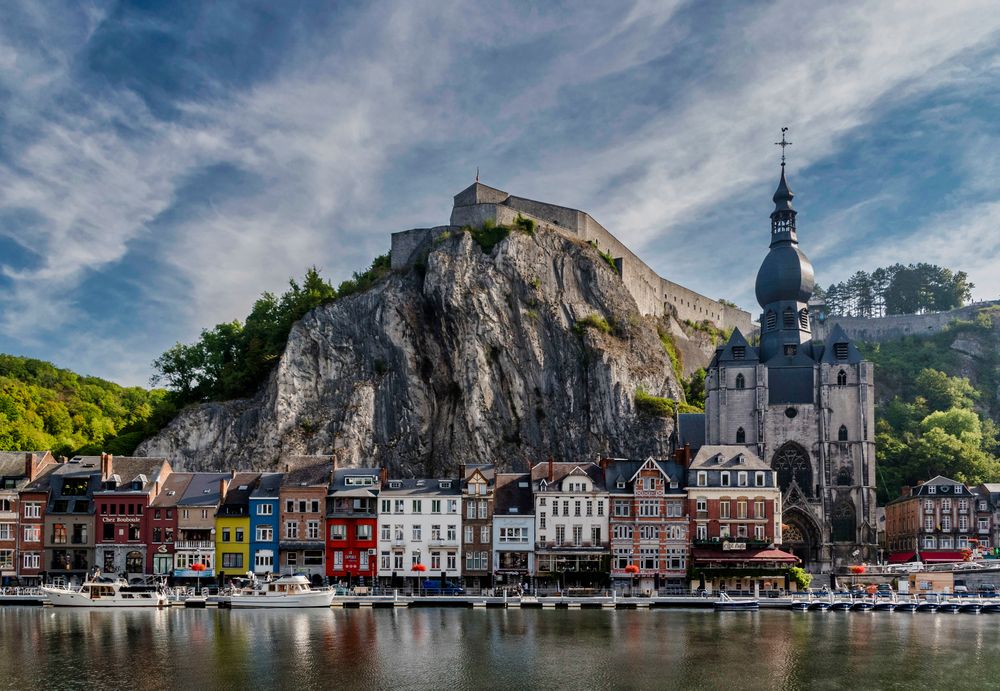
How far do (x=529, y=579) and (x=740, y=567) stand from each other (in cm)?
1449

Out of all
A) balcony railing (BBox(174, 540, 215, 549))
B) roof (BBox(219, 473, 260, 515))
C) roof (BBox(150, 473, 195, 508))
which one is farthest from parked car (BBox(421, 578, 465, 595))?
roof (BBox(150, 473, 195, 508))

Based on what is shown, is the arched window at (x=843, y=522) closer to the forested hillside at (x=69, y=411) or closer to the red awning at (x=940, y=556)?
the red awning at (x=940, y=556)

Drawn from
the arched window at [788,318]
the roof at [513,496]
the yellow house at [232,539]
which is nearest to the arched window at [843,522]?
the arched window at [788,318]

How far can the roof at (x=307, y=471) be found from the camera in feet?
255

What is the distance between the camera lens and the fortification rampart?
15325 centimetres

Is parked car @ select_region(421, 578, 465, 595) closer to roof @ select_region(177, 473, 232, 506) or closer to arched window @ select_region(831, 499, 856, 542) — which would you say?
roof @ select_region(177, 473, 232, 506)

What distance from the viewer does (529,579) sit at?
2963 inches

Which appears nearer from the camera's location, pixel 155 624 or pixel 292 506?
pixel 155 624

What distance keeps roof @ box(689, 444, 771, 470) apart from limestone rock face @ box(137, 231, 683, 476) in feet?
56.5

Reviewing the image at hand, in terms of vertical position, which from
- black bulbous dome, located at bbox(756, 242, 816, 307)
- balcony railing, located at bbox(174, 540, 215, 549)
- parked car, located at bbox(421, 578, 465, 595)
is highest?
black bulbous dome, located at bbox(756, 242, 816, 307)

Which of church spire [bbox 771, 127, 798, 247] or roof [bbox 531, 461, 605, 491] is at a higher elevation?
church spire [bbox 771, 127, 798, 247]

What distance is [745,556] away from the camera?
7400 cm

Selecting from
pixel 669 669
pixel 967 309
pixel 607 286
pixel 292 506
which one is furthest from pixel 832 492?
pixel 967 309

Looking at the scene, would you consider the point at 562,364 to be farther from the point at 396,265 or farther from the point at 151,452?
the point at 151,452
